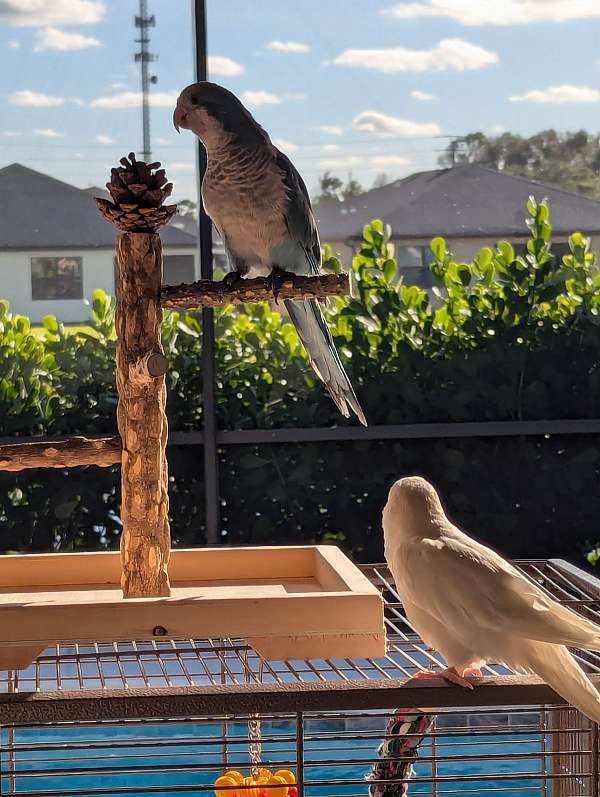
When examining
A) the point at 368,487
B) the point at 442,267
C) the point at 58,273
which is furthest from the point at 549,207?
the point at 58,273

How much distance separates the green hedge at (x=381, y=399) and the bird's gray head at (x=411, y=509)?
1954mm

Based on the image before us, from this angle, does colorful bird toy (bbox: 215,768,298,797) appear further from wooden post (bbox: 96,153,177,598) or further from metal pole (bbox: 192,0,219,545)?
metal pole (bbox: 192,0,219,545)

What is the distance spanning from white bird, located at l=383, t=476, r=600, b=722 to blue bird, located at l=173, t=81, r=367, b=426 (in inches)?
18.4

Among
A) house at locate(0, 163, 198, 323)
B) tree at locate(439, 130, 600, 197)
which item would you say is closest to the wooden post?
house at locate(0, 163, 198, 323)

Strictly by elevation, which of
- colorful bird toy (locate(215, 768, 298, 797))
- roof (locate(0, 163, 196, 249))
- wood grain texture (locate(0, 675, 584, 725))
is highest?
roof (locate(0, 163, 196, 249))

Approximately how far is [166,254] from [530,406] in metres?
1.10

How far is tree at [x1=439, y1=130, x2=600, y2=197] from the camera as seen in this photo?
301 centimetres

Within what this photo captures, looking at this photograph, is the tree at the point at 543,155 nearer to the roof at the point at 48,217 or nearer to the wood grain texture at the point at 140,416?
the roof at the point at 48,217

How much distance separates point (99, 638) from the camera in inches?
36.3

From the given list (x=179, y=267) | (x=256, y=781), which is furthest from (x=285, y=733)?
(x=179, y=267)

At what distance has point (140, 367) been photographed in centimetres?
104

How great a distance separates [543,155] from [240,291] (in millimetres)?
2097

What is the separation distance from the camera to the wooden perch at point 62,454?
3.50ft

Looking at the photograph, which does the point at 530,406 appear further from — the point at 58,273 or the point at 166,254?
the point at 58,273
